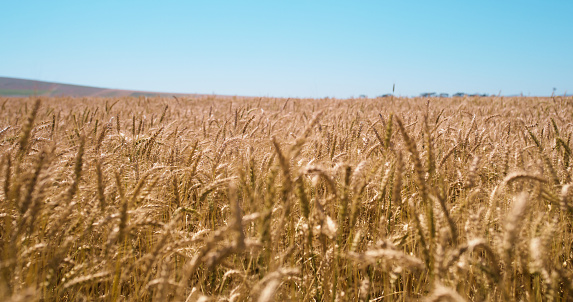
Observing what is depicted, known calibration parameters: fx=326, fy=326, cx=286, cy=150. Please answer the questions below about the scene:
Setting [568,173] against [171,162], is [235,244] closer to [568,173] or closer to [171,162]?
[171,162]

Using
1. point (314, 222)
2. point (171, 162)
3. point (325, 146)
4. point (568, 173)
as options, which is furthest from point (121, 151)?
point (568, 173)

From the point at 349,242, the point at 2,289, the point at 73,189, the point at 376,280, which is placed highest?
the point at 73,189

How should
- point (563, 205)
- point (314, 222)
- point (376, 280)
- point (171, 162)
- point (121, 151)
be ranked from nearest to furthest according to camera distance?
point (563, 205) < point (314, 222) < point (376, 280) < point (171, 162) < point (121, 151)

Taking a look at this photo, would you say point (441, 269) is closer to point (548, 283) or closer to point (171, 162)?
point (548, 283)

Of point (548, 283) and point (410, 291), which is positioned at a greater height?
point (548, 283)

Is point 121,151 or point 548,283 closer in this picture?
point 548,283

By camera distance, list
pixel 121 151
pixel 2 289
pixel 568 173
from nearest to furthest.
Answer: pixel 2 289, pixel 568 173, pixel 121 151

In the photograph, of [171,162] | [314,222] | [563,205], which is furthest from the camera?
[171,162]

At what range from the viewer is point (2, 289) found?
0.64 meters

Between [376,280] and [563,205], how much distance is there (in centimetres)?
77

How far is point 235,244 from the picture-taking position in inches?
25.7

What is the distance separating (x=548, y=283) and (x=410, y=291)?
58cm

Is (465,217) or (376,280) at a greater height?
(465,217)

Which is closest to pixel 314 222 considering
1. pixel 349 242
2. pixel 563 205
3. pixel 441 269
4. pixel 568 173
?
pixel 349 242
